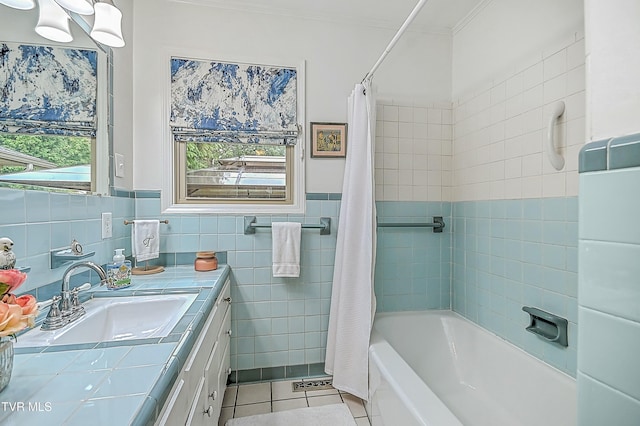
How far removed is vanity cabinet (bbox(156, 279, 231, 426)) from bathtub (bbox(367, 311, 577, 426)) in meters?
0.75

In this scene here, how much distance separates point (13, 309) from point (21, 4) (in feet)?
3.30

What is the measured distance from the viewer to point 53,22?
1077 mm

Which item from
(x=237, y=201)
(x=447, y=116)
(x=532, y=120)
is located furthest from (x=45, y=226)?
(x=447, y=116)

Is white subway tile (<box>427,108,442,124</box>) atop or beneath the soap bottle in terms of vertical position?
atop

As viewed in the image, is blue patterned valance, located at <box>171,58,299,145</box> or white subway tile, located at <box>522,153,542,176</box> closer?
white subway tile, located at <box>522,153,542,176</box>

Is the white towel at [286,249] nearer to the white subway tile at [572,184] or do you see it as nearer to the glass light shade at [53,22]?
the glass light shade at [53,22]

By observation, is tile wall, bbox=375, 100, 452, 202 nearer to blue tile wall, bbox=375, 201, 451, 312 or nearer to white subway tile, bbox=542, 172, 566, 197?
blue tile wall, bbox=375, 201, 451, 312

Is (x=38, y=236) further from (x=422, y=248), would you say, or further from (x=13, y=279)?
(x=422, y=248)

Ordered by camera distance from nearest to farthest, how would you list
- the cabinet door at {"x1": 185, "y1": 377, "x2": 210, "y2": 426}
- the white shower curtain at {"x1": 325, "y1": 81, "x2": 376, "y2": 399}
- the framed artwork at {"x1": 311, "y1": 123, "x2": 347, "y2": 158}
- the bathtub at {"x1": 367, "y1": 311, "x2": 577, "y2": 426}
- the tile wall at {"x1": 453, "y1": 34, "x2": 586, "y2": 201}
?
the cabinet door at {"x1": 185, "y1": 377, "x2": 210, "y2": 426}
the bathtub at {"x1": 367, "y1": 311, "x2": 577, "y2": 426}
the tile wall at {"x1": 453, "y1": 34, "x2": 586, "y2": 201}
the white shower curtain at {"x1": 325, "y1": 81, "x2": 376, "y2": 399}
the framed artwork at {"x1": 311, "y1": 123, "x2": 347, "y2": 158}

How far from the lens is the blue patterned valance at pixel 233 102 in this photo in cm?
181

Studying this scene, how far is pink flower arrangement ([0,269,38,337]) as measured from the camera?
20.7 inches

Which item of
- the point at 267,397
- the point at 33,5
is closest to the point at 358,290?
the point at 267,397

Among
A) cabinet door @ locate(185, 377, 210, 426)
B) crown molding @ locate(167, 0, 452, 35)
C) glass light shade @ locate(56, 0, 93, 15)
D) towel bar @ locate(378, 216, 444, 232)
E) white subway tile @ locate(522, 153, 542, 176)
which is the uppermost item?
crown molding @ locate(167, 0, 452, 35)

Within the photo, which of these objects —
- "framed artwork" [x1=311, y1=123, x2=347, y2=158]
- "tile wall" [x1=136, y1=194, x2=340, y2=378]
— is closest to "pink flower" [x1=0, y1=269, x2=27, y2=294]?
"tile wall" [x1=136, y1=194, x2=340, y2=378]
